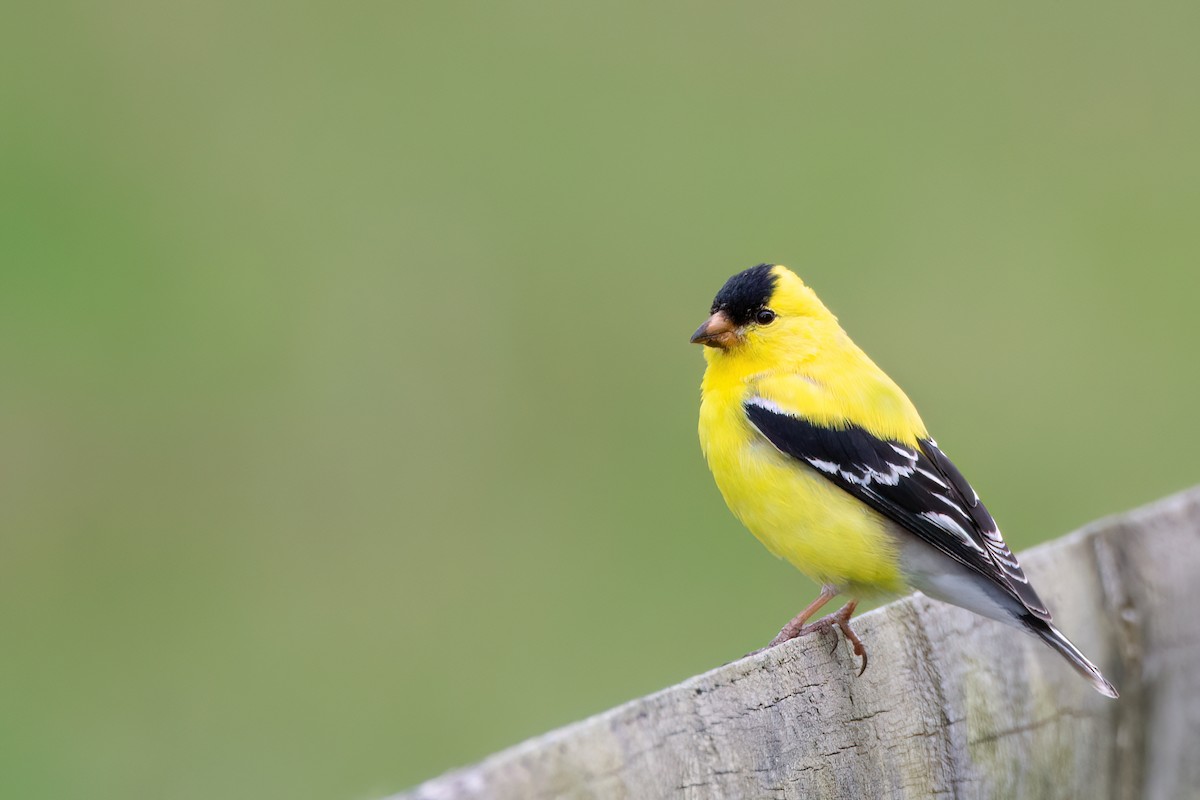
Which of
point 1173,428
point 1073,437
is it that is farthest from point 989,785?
point 1173,428

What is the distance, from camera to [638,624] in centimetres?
500

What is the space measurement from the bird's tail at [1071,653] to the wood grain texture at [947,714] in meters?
0.02

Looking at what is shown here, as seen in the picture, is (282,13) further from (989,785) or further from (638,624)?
(989,785)

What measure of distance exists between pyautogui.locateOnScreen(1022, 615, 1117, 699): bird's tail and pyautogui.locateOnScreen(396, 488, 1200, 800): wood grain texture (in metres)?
0.02

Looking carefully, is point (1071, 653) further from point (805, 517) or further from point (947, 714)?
point (805, 517)

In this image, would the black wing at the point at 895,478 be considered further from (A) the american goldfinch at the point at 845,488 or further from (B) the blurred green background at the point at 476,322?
(B) the blurred green background at the point at 476,322

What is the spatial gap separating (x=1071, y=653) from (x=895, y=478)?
0.72 metres

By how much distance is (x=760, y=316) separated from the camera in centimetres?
349

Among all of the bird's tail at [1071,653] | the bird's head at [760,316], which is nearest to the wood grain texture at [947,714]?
the bird's tail at [1071,653]

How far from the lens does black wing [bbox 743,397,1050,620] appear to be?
9.79 feet

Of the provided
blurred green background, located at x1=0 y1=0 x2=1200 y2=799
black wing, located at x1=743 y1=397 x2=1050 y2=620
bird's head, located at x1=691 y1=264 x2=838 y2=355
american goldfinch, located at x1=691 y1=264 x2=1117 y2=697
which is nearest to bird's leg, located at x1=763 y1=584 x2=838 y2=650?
american goldfinch, located at x1=691 y1=264 x2=1117 y2=697

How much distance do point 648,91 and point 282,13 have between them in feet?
5.90

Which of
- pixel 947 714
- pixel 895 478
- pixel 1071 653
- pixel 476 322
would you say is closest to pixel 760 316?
pixel 895 478

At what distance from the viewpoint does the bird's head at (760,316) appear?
3.44 meters
